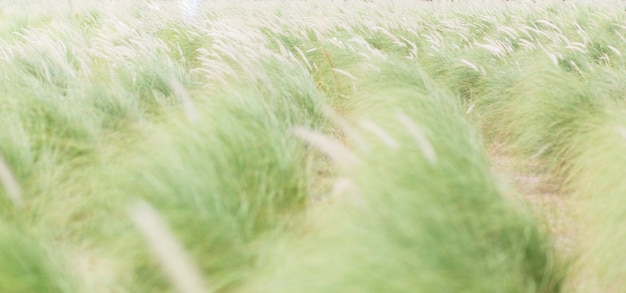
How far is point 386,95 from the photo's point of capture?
274 centimetres

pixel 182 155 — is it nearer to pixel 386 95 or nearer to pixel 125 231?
pixel 125 231

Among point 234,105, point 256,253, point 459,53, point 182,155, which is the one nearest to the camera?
point 256,253

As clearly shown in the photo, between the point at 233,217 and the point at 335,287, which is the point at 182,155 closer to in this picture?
the point at 233,217

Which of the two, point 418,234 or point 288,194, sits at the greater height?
point 418,234

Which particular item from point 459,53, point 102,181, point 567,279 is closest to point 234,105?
point 102,181

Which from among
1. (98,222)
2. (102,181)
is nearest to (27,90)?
(102,181)

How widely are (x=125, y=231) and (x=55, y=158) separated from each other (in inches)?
28.0

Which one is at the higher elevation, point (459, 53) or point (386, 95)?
point (386, 95)

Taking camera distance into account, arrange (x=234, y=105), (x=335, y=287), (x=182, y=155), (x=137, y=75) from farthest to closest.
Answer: (x=137, y=75), (x=234, y=105), (x=182, y=155), (x=335, y=287)

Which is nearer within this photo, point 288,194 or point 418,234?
point 418,234

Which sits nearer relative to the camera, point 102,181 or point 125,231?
point 125,231

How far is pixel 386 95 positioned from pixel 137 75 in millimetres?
1375

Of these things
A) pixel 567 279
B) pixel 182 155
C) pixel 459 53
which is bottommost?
pixel 459 53

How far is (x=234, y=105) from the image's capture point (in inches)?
99.3
